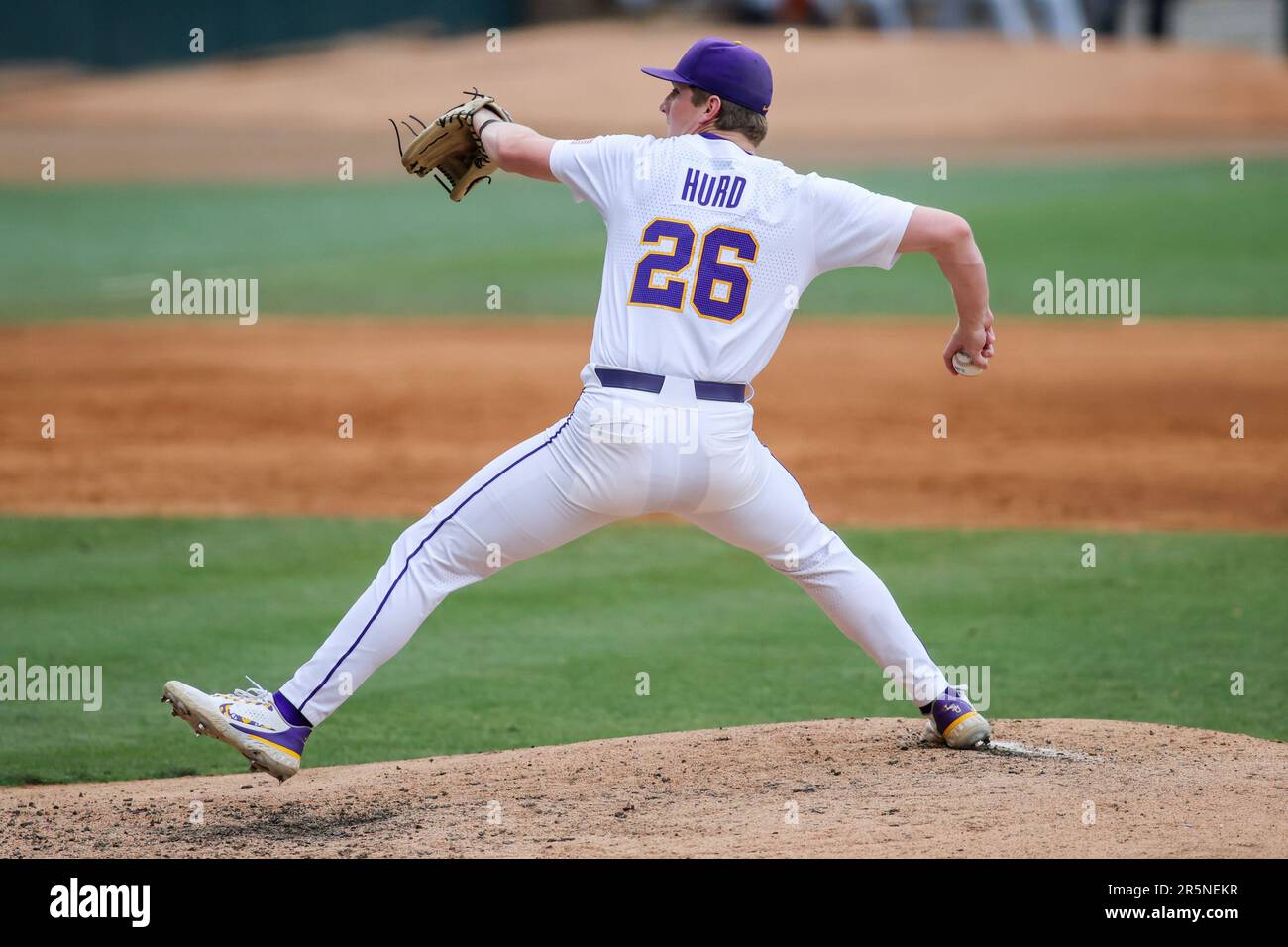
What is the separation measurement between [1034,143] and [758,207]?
32.4m

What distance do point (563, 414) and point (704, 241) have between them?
828 cm

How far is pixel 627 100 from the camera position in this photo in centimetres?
3850

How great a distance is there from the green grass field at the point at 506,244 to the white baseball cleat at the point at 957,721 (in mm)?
13300

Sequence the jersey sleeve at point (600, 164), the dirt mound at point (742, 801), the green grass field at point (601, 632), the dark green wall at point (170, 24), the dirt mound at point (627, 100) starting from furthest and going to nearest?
1. the dark green wall at point (170, 24)
2. the dirt mound at point (627, 100)
3. the green grass field at point (601, 632)
4. the jersey sleeve at point (600, 164)
5. the dirt mound at point (742, 801)

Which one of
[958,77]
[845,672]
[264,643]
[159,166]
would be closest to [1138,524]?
[845,672]

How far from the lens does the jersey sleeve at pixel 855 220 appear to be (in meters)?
4.68

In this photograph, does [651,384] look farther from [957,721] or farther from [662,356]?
[957,721]

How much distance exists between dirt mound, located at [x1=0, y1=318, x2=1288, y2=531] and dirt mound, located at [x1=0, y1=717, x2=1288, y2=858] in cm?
439

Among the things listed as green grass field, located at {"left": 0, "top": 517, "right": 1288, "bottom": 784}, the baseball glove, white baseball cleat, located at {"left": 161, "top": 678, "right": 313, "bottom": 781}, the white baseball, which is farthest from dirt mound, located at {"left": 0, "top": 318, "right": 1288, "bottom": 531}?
white baseball cleat, located at {"left": 161, "top": 678, "right": 313, "bottom": 781}

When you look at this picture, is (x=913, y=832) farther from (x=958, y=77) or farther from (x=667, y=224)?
(x=958, y=77)

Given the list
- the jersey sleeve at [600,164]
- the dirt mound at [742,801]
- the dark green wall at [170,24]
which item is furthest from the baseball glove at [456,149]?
the dark green wall at [170,24]

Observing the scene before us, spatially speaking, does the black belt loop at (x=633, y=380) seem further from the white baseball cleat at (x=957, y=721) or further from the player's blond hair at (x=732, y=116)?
the white baseball cleat at (x=957, y=721)

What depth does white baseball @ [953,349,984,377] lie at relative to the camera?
5.04 metres

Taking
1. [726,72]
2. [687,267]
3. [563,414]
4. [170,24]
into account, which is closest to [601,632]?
[687,267]
